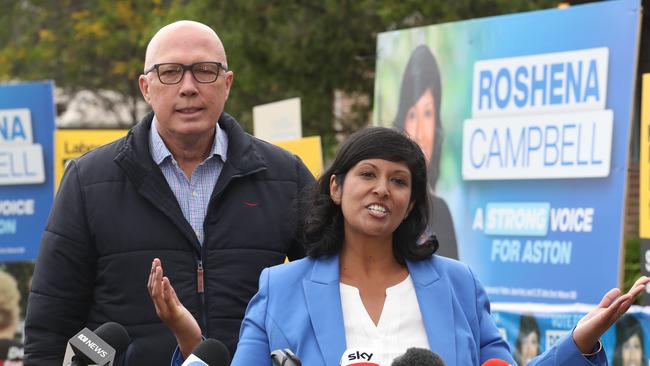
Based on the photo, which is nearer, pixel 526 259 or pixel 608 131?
pixel 608 131

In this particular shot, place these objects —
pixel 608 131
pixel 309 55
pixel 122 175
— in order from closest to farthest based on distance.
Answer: pixel 122 175 < pixel 608 131 < pixel 309 55

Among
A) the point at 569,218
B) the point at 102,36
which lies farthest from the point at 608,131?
the point at 102,36

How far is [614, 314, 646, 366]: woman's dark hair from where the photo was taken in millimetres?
7512

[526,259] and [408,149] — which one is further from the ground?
[408,149]

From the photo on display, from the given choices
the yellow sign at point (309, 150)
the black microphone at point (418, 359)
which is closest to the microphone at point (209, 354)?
the black microphone at point (418, 359)

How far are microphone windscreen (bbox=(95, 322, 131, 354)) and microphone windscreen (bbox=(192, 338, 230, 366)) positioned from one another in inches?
16.8

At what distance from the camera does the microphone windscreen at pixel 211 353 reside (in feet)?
11.8

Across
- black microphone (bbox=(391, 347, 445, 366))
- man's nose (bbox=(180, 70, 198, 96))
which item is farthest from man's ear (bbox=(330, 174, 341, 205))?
black microphone (bbox=(391, 347, 445, 366))

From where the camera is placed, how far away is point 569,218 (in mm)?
8664

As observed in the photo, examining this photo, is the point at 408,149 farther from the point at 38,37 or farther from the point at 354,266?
the point at 38,37

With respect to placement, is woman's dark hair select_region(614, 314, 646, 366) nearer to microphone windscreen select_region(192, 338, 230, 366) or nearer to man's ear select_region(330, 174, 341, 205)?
man's ear select_region(330, 174, 341, 205)

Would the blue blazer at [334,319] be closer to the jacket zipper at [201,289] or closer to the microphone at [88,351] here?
the microphone at [88,351]

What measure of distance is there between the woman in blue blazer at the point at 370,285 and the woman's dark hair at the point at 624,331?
3.74 meters

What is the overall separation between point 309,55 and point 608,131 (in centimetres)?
795
